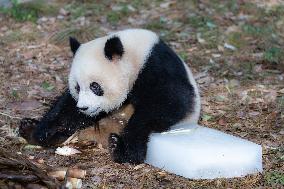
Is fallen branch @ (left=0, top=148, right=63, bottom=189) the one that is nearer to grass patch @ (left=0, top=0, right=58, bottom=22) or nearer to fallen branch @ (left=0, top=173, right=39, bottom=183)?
fallen branch @ (left=0, top=173, right=39, bottom=183)

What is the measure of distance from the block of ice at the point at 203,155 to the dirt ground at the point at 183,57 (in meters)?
0.07

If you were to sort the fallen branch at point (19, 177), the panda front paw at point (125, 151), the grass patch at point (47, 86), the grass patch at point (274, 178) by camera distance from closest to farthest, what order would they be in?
the fallen branch at point (19, 177), the grass patch at point (274, 178), the panda front paw at point (125, 151), the grass patch at point (47, 86)

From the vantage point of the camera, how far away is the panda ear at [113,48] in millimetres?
4594

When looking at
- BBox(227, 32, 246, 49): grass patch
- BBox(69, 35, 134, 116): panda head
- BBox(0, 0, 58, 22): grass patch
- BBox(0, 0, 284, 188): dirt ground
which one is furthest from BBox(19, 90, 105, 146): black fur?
BBox(0, 0, 58, 22): grass patch

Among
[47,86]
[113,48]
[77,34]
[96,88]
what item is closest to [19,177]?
[96,88]

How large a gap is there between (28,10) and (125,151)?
4436 mm

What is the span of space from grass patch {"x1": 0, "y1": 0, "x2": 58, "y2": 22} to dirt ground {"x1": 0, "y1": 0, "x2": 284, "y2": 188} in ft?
0.05

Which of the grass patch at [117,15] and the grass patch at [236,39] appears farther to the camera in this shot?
the grass patch at [117,15]

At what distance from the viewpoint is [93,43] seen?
4871 millimetres

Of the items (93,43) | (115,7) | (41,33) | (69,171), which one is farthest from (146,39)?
(115,7)

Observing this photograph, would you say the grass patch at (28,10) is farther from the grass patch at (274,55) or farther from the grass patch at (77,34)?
the grass patch at (274,55)

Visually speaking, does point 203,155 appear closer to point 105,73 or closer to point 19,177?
point 105,73

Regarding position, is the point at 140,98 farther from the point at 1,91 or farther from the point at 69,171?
the point at 1,91

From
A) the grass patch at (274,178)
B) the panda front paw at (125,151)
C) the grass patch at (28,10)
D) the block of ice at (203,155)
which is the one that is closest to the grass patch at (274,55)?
the block of ice at (203,155)
